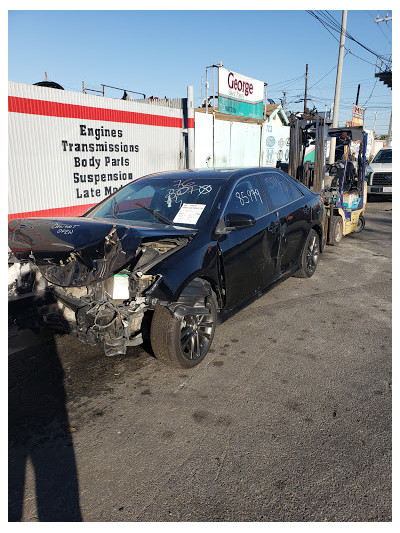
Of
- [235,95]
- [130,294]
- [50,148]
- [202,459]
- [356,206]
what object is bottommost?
[202,459]

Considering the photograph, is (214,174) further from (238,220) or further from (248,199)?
(238,220)

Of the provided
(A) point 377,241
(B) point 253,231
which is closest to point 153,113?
(A) point 377,241

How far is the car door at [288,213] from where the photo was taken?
5161mm

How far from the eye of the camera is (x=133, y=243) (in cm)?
329

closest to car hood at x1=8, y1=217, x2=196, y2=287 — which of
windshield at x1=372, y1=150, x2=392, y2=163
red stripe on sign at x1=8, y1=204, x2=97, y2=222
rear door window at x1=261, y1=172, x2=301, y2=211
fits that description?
rear door window at x1=261, y1=172, x2=301, y2=211

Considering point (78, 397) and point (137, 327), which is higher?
point (137, 327)

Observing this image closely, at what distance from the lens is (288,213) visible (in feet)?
17.6

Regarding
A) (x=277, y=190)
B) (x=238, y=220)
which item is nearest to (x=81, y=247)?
(x=238, y=220)

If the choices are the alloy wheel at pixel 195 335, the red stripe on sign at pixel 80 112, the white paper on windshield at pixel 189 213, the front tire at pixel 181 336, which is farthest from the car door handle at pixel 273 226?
the red stripe on sign at pixel 80 112

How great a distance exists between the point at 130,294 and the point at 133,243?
1.35 feet

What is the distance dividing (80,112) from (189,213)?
6.84 meters

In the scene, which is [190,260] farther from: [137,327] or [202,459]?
[202,459]

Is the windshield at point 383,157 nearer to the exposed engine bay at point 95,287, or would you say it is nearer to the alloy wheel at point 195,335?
the alloy wheel at point 195,335

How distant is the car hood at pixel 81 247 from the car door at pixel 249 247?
539mm
